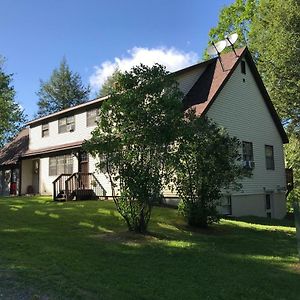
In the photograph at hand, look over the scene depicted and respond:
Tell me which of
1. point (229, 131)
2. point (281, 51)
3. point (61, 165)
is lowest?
point (61, 165)

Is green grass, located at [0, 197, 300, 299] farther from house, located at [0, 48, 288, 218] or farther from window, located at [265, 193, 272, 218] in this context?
window, located at [265, 193, 272, 218]

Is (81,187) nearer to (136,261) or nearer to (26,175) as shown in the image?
(26,175)

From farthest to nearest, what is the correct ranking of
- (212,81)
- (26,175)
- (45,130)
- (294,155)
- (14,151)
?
(294,155)
(14,151)
(26,175)
(45,130)
(212,81)

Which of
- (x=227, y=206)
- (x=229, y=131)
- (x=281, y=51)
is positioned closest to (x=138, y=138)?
(x=227, y=206)

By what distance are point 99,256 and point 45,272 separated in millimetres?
1849

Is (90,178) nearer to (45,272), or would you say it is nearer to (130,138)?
(130,138)

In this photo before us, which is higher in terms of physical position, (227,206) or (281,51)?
(281,51)

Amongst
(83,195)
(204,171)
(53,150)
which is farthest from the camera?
(53,150)

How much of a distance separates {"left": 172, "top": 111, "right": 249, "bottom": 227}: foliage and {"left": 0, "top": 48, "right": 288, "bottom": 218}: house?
4414mm

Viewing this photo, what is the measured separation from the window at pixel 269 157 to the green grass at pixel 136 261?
950cm

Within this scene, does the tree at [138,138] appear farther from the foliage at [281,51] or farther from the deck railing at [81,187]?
the foliage at [281,51]

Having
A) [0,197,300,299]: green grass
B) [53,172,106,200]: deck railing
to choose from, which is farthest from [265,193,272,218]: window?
[53,172,106,200]: deck railing

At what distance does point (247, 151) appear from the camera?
22.2 m

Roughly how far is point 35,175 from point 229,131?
1441 cm
